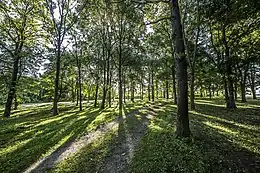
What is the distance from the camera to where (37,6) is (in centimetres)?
2173

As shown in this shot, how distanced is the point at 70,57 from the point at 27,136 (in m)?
21.9

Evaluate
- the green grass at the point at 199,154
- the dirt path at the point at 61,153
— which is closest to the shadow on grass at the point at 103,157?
the dirt path at the point at 61,153

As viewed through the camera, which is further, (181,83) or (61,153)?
(181,83)

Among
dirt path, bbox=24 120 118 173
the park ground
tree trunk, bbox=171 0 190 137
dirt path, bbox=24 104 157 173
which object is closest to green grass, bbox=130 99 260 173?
the park ground

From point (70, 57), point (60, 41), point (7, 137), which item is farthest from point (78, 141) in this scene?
point (70, 57)

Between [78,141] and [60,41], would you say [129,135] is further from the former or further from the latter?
[60,41]

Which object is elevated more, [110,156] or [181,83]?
[181,83]

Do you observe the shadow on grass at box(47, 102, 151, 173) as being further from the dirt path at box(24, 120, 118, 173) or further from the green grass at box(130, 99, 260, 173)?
the green grass at box(130, 99, 260, 173)

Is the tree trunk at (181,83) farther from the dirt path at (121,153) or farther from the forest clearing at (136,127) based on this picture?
the dirt path at (121,153)

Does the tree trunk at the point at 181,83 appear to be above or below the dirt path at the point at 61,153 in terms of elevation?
above

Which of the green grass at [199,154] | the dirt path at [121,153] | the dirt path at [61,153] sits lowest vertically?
the dirt path at [61,153]

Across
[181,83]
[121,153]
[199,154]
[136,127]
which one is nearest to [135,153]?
[121,153]

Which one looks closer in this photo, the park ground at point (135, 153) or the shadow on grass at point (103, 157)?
the park ground at point (135, 153)

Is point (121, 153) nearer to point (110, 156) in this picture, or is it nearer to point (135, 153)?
point (110, 156)
